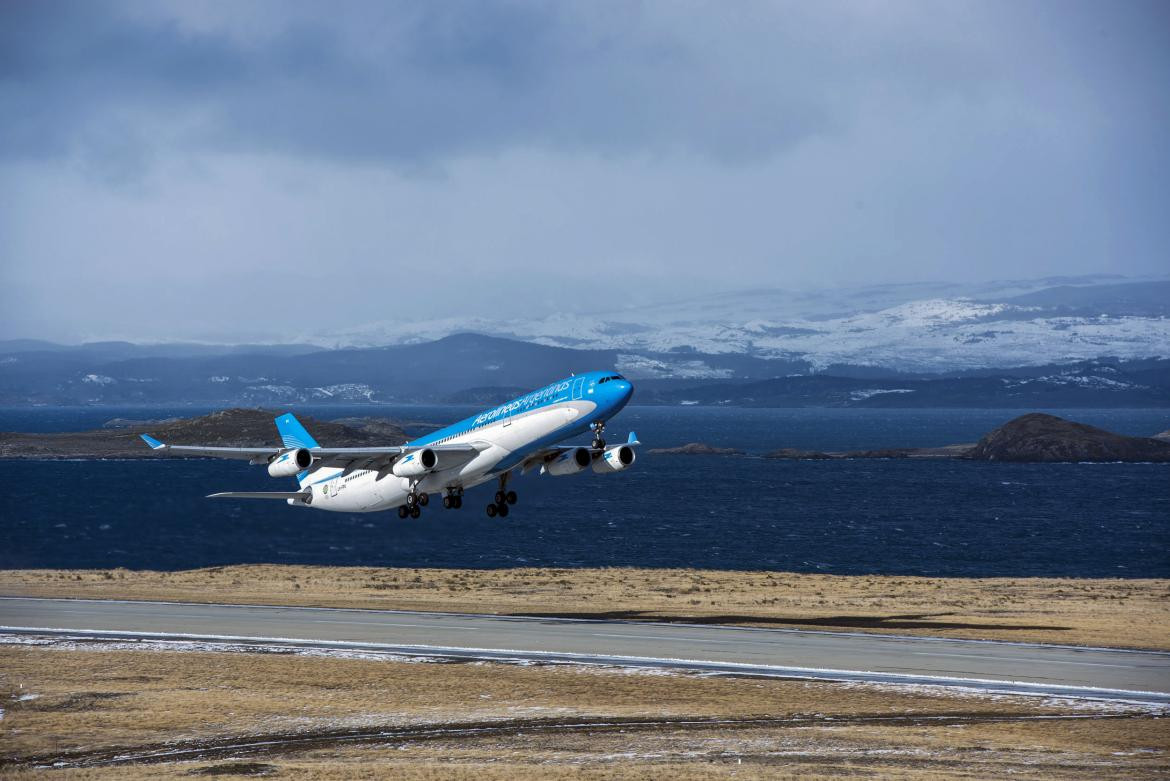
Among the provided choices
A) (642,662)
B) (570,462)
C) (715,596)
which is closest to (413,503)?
(570,462)

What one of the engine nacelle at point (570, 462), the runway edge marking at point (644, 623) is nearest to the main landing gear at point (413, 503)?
the engine nacelle at point (570, 462)

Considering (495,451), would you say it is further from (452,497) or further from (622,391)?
(622,391)

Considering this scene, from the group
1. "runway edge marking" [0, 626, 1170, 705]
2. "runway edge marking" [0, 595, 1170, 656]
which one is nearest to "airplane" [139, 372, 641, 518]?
"runway edge marking" [0, 595, 1170, 656]

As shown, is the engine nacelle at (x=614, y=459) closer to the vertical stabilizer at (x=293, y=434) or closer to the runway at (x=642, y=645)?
the runway at (x=642, y=645)

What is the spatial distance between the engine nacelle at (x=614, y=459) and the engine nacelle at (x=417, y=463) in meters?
8.13

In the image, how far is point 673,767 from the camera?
36000mm

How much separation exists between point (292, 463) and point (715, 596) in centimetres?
3490

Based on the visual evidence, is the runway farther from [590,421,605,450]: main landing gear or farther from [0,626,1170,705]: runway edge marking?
[590,421,605,450]: main landing gear

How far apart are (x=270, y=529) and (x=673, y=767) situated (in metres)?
66.0

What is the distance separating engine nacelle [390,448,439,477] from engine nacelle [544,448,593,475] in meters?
6.04

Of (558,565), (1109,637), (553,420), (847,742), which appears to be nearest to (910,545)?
(558,565)

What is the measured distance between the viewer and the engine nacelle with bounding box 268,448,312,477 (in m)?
59.3

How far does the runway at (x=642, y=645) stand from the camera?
49.2 metres

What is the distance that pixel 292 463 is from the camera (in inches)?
2343
